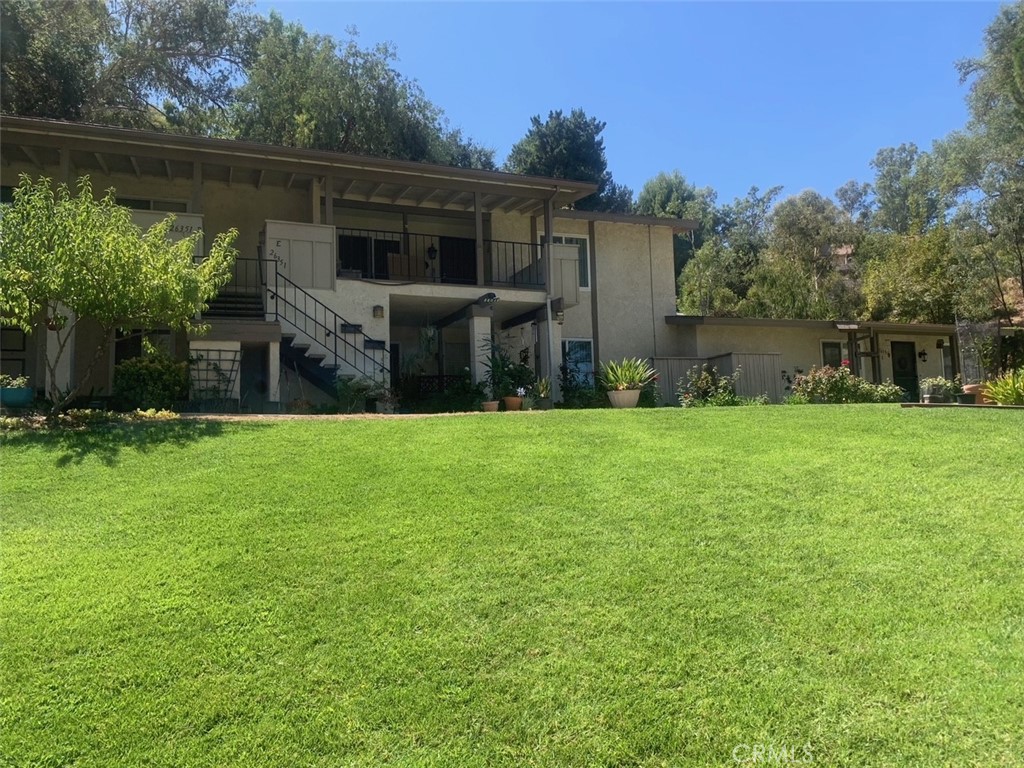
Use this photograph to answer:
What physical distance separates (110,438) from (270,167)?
777cm

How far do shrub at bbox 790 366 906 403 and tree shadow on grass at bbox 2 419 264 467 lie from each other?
1127 centimetres

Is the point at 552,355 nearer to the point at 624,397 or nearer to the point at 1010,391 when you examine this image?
the point at 624,397

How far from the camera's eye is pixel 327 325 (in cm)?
1418

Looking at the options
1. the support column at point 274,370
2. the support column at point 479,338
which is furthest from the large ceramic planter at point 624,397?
the support column at point 274,370

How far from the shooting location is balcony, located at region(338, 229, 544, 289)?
1691 cm

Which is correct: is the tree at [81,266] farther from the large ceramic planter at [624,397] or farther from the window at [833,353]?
the window at [833,353]

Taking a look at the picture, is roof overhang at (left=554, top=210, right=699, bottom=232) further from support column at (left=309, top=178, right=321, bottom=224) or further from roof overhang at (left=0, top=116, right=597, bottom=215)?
support column at (left=309, top=178, right=321, bottom=224)

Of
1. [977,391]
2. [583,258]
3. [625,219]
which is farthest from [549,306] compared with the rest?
[977,391]

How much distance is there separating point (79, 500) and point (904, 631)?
6.12 meters

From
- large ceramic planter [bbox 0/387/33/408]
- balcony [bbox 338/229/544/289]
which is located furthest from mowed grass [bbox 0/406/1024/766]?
balcony [bbox 338/229/544/289]

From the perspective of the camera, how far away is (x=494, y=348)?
49.4 ft

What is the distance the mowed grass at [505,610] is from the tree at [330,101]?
20.5m

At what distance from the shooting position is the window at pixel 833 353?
21.5 m

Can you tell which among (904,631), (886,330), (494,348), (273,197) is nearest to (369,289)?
(494,348)
